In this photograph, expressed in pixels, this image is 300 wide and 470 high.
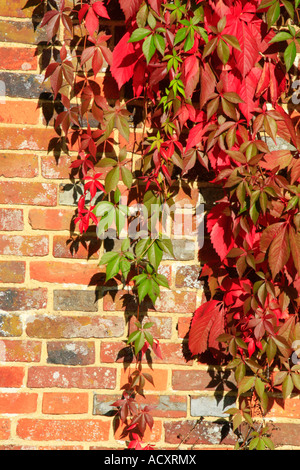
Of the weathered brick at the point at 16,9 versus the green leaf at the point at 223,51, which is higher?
the weathered brick at the point at 16,9

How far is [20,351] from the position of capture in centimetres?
159

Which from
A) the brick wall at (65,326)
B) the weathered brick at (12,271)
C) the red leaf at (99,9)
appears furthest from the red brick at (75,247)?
the red leaf at (99,9)

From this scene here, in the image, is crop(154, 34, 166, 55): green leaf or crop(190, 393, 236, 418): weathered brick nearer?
crop(154, 34, 166, 55): green leaf

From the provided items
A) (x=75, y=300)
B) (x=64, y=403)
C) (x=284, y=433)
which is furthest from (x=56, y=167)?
(x=284, y=433)

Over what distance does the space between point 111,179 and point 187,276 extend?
448 mm

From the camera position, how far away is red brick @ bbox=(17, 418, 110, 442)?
1595 millimetres

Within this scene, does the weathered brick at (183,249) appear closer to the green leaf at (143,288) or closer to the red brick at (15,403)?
the green leaf at (143,288)

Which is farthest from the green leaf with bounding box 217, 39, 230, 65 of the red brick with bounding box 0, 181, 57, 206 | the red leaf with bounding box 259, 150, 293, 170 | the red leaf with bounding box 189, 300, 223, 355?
the red leaf with bounding box 189, 300, 223, 355

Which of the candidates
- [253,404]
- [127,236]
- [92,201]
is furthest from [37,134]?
[253,404]

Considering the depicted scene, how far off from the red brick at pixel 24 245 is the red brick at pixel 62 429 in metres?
0.60

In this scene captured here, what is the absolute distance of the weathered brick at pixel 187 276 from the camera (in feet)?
5.30

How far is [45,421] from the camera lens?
1.60m

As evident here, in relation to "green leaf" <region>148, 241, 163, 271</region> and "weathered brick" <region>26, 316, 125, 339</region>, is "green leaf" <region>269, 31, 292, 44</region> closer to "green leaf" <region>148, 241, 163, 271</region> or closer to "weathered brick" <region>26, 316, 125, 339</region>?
"green leaf" <region>148, 241, 163, 271</region>

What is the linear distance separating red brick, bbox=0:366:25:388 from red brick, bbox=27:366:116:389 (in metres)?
0.03
